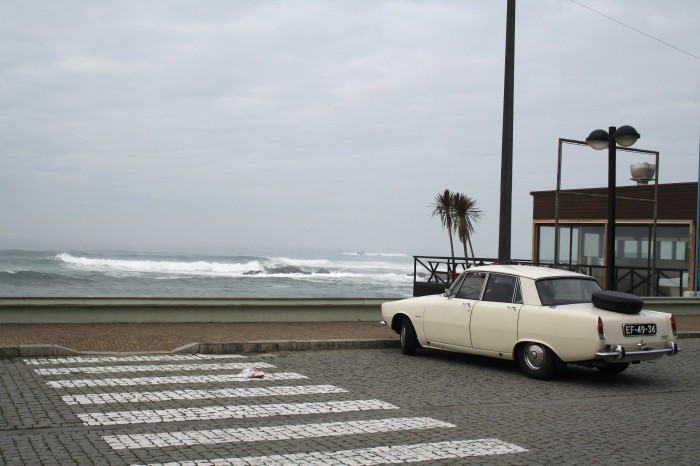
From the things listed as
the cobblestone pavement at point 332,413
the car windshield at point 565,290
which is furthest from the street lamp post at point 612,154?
the car windshield at point 565,290

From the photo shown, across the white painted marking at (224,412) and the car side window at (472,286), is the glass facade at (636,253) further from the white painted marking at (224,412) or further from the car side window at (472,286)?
the white painted marking at (224,412)

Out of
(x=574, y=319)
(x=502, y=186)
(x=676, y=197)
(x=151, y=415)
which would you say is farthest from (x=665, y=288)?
(x=151, y=415)

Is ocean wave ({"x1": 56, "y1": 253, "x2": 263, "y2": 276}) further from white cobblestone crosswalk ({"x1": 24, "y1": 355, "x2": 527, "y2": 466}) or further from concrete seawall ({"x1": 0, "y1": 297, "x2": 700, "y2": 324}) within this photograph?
white cobblestone crosswalk ({"x1": 24, "y1": 355, "x2": 527, "y2": 466})

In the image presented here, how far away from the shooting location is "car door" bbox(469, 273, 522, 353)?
1066 centimetres

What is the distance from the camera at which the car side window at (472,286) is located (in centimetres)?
1144

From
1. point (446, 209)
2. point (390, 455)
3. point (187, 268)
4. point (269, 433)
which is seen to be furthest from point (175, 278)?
point (390, 455)

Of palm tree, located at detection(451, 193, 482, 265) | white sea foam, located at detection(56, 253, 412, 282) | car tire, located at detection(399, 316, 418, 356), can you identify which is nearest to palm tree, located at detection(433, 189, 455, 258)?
palm tree, located at detection(451, 193, 482, 265)

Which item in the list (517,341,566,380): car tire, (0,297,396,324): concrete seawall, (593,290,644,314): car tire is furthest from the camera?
(0,297,396,324): concrete seawall

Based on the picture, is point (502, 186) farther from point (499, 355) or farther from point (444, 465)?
point (444, 465)

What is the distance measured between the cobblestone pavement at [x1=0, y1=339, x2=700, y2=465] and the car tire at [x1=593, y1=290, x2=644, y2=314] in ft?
3.35

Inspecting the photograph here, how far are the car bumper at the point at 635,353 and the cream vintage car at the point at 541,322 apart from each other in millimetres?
12

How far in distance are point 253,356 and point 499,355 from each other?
369 centimetres

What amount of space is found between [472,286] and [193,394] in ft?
15.7

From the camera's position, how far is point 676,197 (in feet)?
83.6
